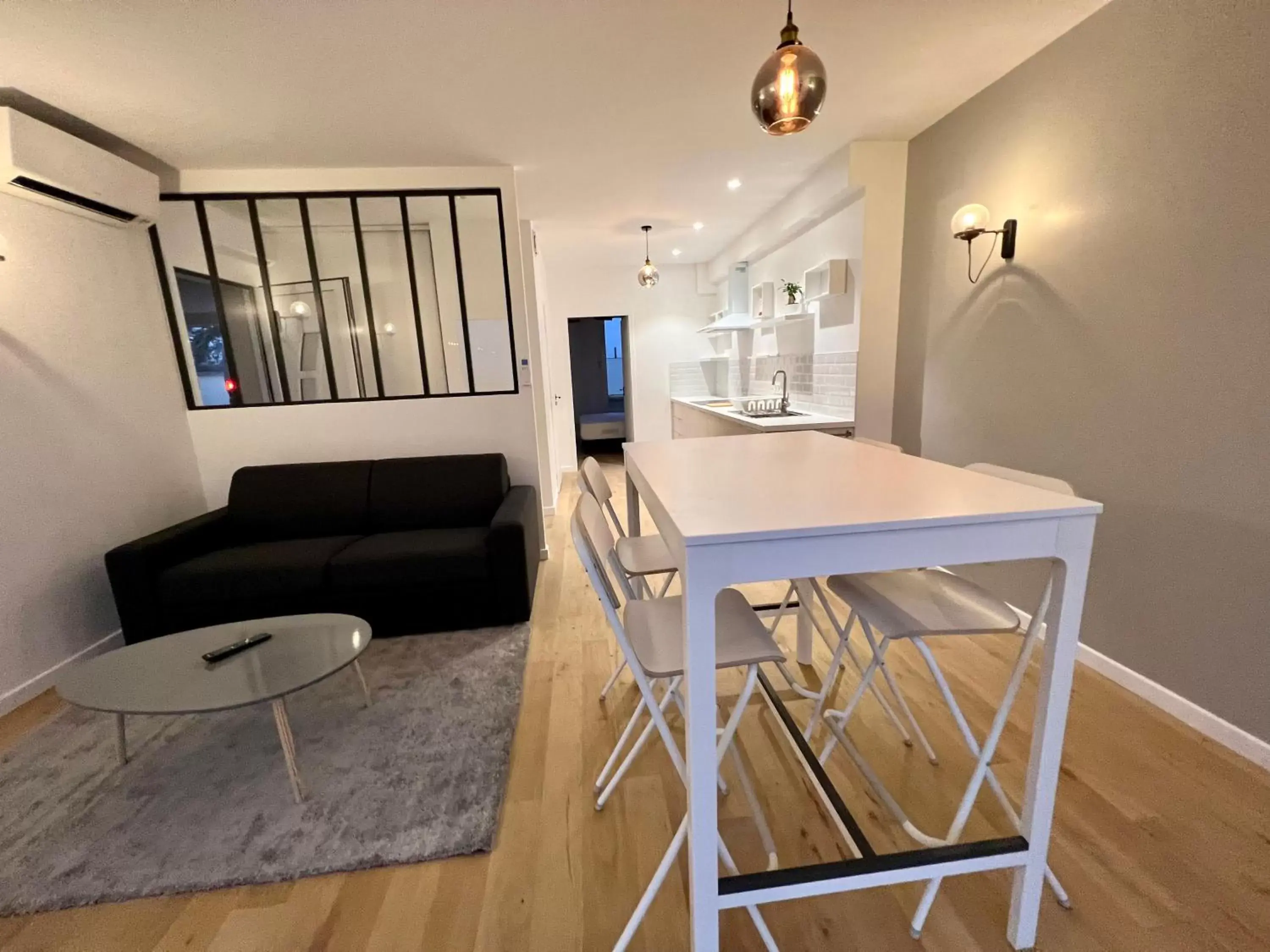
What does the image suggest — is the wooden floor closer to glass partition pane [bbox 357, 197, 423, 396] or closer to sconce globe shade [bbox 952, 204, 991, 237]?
sconce globe shade [bbox 952, 204, 991, 237]

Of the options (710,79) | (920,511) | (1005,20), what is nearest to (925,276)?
(1005,20)

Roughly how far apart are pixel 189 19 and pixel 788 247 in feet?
13.0

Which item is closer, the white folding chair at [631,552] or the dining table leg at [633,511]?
the white folding chair at [631,552]

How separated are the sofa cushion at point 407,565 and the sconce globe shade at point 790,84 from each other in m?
2.10

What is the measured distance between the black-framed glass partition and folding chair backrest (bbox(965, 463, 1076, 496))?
2742 millimetres

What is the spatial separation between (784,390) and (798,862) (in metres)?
3.86

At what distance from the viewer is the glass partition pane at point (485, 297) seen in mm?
3484

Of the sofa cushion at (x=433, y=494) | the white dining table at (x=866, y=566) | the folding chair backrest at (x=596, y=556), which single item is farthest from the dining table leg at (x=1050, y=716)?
the sofa cushion at (x=433, y=494)

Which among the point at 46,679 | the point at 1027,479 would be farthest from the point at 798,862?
the point at 46,679

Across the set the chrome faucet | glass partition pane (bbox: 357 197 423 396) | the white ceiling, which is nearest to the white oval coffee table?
the white ceiling

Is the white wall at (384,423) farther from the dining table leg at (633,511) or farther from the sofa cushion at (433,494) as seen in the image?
the dining table leg at (633,511)

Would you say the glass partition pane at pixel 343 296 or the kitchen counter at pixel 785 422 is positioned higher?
the glass partition pane at pixel 343 296

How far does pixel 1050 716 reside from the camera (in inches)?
43.3

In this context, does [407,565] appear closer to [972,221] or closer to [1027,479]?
[1027,479]
